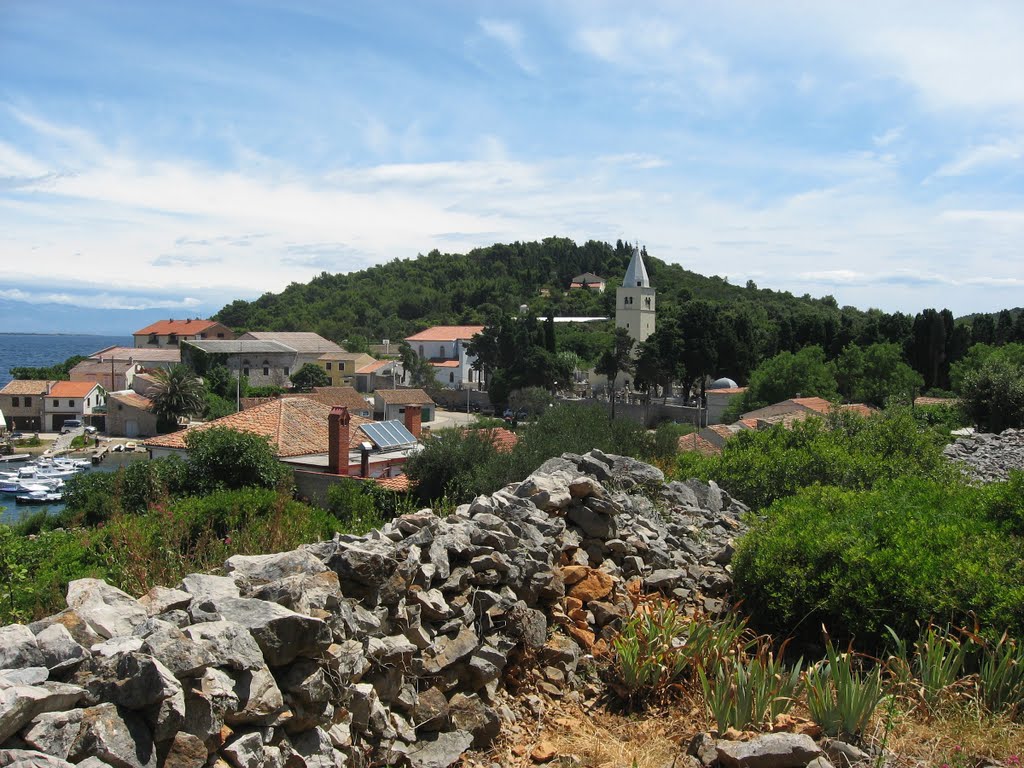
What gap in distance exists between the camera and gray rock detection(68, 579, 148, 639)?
13.9 ft

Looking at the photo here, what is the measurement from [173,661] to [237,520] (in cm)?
1199

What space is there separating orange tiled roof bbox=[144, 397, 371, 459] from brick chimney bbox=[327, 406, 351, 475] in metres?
2.46

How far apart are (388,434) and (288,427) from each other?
12.0ft

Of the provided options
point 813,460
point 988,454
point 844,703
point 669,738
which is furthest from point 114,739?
point 988,454

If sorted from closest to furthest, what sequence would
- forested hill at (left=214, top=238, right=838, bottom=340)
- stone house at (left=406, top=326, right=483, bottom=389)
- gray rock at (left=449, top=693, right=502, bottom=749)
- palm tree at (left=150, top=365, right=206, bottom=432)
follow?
gray rock at (left=449, top=693, right=502, bottom=749)
palm tree at (left=150, top=365, right=206, bottom=432)
stone house at (left=406, top=326, right=483, bottom=389)
forested hill at (left=214, top=238, right=838, bottom=340)

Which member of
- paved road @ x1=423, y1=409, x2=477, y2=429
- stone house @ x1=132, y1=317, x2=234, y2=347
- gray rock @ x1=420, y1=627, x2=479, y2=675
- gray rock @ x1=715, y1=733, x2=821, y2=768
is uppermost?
stone house @ x1=132, y1=317, x2=234, y2=347

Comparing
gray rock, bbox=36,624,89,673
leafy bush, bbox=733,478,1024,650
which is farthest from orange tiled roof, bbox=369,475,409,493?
gray rock, bbox=36,624,89,673

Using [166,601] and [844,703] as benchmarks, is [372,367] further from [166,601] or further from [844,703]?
[844,703]

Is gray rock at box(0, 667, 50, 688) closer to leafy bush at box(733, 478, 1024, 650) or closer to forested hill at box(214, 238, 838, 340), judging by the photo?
leafy bush at box(733, 478, 1024, 650)

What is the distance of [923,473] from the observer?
521 inches

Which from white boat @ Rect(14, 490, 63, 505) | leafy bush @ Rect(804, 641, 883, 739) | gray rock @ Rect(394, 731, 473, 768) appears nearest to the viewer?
gray rock @ Rect(394, 731, 473, 768)

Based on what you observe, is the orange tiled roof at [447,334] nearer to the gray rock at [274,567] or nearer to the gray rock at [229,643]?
the gray rock at [274,567]

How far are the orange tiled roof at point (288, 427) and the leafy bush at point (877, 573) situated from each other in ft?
68.7

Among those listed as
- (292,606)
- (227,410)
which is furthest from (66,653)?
(227,410)
